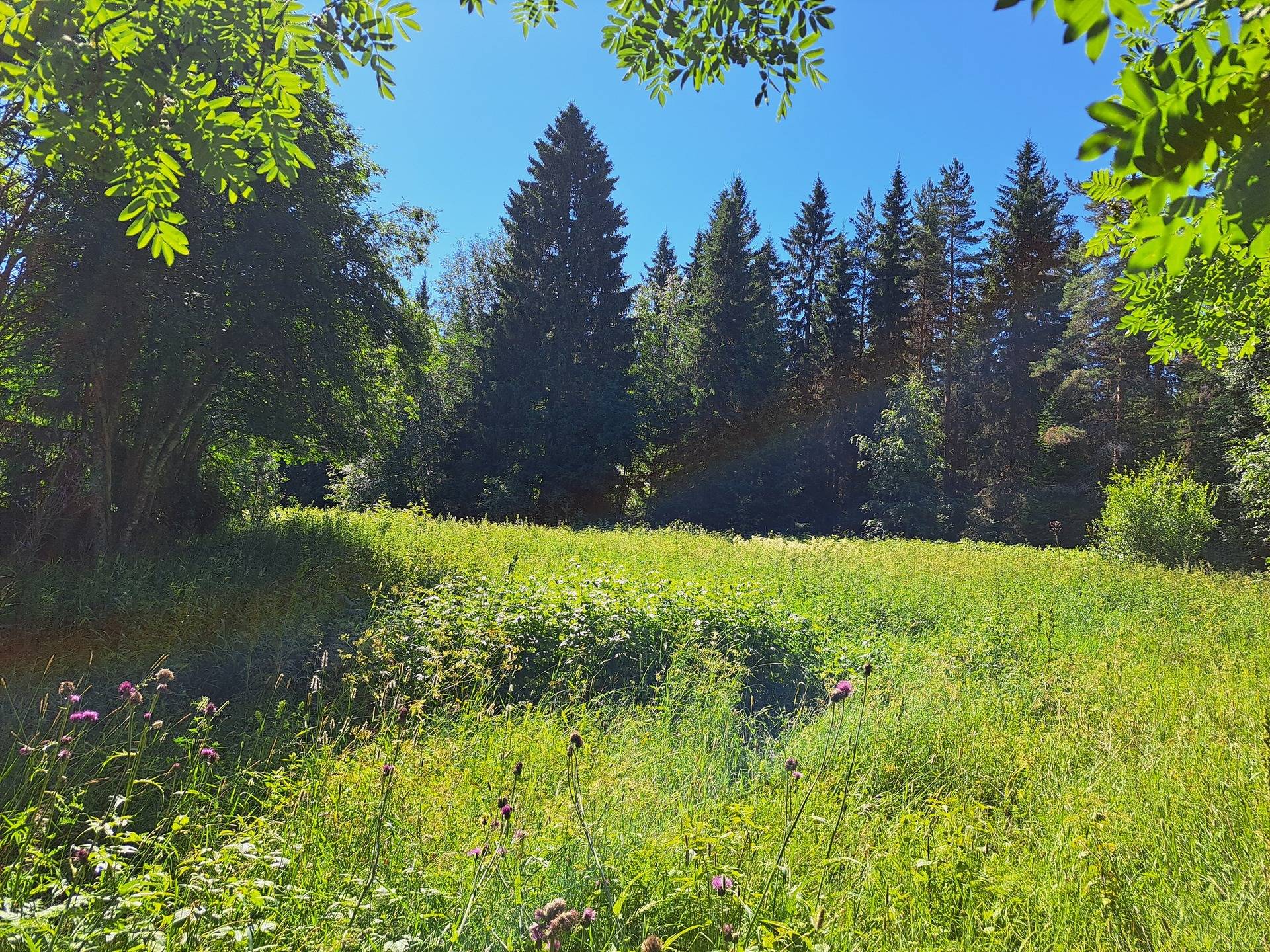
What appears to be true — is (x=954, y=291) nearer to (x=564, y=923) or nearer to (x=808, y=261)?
(x=808, y=261)

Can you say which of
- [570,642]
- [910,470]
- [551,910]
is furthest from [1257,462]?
[551,910]

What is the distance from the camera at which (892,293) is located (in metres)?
32.5

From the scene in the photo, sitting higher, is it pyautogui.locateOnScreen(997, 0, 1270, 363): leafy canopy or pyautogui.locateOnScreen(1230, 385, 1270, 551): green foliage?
pyautogui.locateOnScreen(1230, 385, 1270, 551): green foliage

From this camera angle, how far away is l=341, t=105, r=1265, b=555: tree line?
80.0 feet

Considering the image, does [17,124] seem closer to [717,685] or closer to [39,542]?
[39,542]

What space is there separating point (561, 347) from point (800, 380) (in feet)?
48.6

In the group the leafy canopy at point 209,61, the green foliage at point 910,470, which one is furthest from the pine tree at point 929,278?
the leafy canopy at point 209,61

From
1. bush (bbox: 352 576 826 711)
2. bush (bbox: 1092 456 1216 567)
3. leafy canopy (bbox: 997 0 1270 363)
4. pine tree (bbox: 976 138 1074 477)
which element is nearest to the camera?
leafy canopy (bbox: 997 0 1270 363)

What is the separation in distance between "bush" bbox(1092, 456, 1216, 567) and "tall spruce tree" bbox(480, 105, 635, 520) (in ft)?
55.1

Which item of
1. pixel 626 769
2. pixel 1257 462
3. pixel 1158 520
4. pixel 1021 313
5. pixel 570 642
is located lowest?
pixel 626 769

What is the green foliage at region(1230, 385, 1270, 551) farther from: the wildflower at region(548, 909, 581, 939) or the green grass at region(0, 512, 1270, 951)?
the wildflower at region(548, 909, 581, 939)

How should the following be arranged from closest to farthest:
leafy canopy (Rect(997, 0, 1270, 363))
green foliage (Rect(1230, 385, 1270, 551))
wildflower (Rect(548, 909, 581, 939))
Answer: leafy canopy (Rect(997, 0, 1270, 363)), wildflower (Rect(548, 909, 581, 939)), green foliage (Rect(1230, 385, 1270, 551))

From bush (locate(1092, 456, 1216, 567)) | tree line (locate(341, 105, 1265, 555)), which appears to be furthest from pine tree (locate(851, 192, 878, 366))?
bush (locate(1092, 456, 1216, 567))

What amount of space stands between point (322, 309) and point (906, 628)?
930 cm
